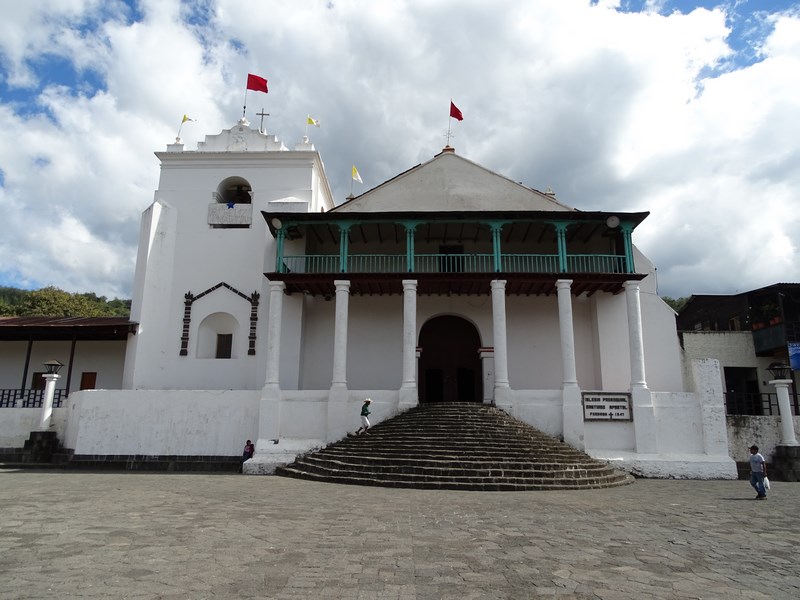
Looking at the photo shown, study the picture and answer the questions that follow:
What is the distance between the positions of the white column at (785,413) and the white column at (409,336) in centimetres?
Result: 1001

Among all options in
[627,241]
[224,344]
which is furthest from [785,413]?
[224,344]

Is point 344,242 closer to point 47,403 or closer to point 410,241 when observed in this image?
point 410,241

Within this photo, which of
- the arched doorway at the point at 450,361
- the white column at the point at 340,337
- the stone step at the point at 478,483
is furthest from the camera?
the arched doorway at the point at 450,361

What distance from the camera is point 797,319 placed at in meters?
22.3

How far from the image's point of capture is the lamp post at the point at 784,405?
14930mm

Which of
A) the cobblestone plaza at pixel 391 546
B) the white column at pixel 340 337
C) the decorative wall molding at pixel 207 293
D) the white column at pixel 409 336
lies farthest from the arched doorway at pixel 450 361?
the cobblestone plaza at pixel 391 546

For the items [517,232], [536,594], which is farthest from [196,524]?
[517,232]

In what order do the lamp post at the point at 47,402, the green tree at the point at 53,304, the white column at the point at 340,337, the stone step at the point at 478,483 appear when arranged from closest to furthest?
the stone step at the point at 478,483, the white column at the point at 340,337, the lamp post at the point at 47,402, the green tree at the point at 53,304

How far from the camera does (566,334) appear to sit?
1631 centimetres

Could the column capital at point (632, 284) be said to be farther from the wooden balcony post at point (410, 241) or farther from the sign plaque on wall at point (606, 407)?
the wooden balcony post at point (410, 241)

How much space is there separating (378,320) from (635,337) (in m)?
8.38

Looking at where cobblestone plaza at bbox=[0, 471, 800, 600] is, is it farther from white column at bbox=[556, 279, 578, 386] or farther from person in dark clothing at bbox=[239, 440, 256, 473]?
white column at bbox=[556, 279, 578, 386]

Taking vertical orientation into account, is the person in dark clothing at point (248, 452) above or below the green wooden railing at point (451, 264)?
below

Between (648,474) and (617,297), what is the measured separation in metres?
6.25
